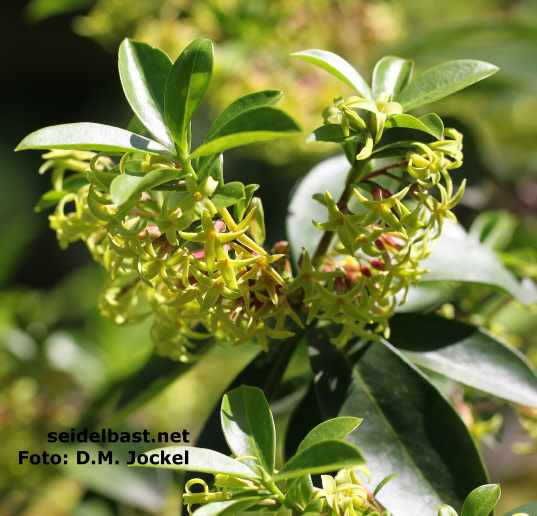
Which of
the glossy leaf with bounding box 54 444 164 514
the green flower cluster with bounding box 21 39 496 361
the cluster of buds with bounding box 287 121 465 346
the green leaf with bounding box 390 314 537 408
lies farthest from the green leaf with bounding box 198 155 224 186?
the glossy leaf with bounding box 54 444 164 514

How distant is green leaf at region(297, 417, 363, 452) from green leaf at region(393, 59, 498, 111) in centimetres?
31

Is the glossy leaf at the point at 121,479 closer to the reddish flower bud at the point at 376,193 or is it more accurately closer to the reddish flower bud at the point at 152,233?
the reddish flower bud at the point at 152,233

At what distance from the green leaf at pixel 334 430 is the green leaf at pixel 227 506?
6 cm

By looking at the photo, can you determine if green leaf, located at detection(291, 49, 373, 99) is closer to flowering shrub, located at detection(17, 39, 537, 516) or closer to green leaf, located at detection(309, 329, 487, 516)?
flowering shrub, located at detection(17, 39, 537, 516)

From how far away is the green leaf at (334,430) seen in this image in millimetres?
531

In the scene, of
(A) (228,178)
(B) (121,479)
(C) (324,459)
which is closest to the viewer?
(C) (324,459)

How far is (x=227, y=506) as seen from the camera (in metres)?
0.51

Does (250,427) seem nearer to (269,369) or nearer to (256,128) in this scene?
(269,369)

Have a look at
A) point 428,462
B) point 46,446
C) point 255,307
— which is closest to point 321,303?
point 255,307

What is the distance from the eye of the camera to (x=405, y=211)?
57 centimetres

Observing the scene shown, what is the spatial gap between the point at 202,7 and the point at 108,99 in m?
1.92

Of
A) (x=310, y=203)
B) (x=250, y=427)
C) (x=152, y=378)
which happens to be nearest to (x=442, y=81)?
(x=310, y=203)

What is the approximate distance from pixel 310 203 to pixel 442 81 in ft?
1.00

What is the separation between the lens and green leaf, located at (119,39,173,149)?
23.5 inches
